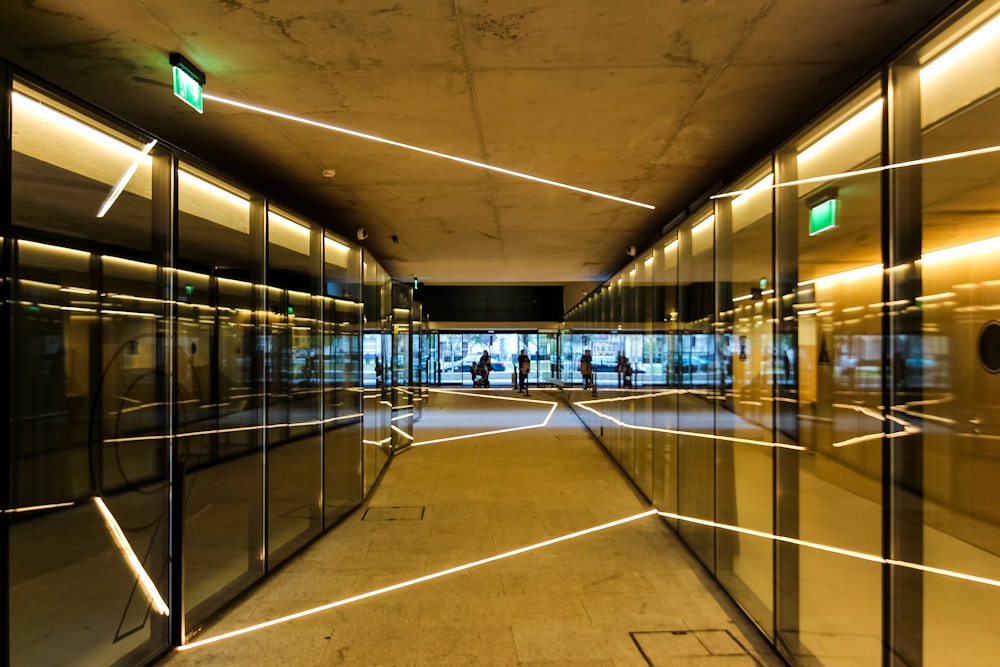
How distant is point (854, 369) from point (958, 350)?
2.13 metres

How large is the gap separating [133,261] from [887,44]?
8.14 m

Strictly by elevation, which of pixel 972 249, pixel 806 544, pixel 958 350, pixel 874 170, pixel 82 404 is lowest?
pixel 806 544

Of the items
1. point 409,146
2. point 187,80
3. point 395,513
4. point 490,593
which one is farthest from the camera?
point 395,513

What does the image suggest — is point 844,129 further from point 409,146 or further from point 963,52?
point 409,146

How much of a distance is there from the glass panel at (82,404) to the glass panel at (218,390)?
1.28ft

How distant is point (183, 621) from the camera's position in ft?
11.0

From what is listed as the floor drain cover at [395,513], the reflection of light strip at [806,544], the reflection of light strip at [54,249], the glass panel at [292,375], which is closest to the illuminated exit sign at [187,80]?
the glass panel at [292,375]

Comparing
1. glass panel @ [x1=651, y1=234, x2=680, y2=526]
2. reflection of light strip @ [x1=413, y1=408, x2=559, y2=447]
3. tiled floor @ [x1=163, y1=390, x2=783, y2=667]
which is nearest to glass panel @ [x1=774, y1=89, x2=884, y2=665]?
tiled floor @ [x1=163, y1=390, x2=783, y2=667]

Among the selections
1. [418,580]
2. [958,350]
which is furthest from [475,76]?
[958,350]

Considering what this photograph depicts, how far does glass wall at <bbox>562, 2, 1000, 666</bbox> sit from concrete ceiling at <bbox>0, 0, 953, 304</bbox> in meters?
0.46

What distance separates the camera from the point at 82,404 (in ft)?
24.4

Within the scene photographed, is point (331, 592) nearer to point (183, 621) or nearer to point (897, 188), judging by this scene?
point (183, 621)

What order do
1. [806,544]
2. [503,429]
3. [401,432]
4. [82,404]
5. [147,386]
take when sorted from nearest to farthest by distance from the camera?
1. [806,544]
2. [147,386]
3. [82,404]
4. [401,432]
5. [503,429]

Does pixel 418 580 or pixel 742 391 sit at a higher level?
pixel 742 391
